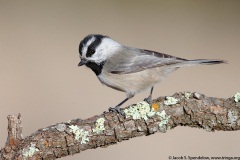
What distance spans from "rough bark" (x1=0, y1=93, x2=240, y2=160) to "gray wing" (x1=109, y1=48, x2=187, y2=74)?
66 centimetres

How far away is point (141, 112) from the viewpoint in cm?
233

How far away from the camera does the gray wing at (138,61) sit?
9.82 feet

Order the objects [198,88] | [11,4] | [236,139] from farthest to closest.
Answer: [11,4] → [198,88] → [236,139]

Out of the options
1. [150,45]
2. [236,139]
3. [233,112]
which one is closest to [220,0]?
[150,45]

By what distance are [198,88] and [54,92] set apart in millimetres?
1375

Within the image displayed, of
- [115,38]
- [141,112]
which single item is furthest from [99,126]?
[115,38]

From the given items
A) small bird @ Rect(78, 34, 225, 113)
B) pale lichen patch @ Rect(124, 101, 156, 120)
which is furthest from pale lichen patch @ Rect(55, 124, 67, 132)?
small bird @ Rect(78, 34, 225, 113)

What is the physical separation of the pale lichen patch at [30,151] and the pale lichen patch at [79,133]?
7.8 inches

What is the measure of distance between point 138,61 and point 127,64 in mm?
83

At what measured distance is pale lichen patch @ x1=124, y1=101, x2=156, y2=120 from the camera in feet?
7.63

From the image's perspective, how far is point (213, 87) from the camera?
4352 mm

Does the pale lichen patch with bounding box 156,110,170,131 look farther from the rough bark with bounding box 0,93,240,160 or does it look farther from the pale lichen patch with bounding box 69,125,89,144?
the pale lichen patch with bounding box 69,125,89,144

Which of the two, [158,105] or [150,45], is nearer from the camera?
[158,105]

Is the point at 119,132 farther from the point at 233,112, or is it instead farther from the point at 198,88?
the point at 198,88
